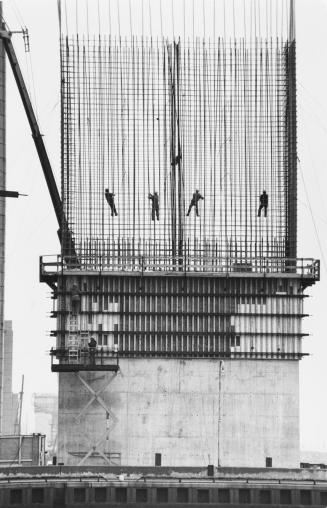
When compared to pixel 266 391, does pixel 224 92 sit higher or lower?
higher

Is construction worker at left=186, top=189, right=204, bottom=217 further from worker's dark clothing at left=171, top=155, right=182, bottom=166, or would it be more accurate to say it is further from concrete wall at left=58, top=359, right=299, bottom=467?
concrete wall at left=58, top=359, right=299, bottom=467

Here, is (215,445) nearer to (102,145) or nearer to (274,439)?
(274,439)

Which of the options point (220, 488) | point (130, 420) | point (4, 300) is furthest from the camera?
point (4, 300)

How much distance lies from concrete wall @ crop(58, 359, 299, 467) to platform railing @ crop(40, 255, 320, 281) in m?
7.26

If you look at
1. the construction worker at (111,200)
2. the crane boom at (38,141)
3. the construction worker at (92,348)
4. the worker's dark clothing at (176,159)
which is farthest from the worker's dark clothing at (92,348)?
the worker's dark clothing at (176,159)

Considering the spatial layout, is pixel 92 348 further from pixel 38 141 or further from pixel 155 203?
pixel 38 141

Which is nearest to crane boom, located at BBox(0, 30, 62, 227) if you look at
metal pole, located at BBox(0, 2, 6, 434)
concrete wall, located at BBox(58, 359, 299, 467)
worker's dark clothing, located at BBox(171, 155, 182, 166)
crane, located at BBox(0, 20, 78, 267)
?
crane, located at BBox(0, 20, 78, 267)

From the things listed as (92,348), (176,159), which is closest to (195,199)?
(176,159)

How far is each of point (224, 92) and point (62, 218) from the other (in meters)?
15.9

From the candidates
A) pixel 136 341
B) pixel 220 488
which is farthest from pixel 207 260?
pixel 220 488

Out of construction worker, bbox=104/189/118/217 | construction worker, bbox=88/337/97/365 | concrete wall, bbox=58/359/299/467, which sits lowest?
concrete wall, bbox=58/359/299/467

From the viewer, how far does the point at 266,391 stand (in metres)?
128

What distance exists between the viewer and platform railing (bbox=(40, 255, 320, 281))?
129625mm

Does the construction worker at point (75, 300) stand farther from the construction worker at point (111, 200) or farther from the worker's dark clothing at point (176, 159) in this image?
the worker's dark clothing at point (176, 159)
